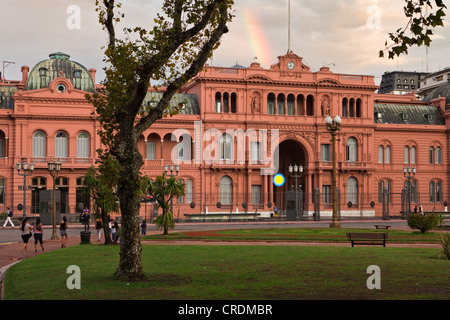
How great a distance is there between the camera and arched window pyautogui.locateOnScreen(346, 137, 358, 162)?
6712cm

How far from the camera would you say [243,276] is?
15.9 meters

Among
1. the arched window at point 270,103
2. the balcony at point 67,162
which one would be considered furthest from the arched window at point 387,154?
the balcony at point 67,162

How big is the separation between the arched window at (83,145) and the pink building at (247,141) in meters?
0.11

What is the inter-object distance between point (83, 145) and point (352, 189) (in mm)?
29771

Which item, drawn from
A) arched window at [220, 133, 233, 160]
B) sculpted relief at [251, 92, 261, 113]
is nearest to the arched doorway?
sculpted relief at [251, 92, 261, 113]

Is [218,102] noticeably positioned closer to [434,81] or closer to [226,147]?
[226,147]

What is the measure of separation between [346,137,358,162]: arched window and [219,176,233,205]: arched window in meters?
14.0

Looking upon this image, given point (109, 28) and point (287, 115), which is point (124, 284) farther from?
point (287, 115)

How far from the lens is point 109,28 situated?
15.8m

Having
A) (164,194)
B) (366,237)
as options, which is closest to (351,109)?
(164,194)

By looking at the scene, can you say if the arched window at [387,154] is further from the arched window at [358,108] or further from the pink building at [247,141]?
the arched window at [358,108]

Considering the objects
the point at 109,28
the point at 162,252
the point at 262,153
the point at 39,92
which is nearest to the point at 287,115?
the point at 262,153

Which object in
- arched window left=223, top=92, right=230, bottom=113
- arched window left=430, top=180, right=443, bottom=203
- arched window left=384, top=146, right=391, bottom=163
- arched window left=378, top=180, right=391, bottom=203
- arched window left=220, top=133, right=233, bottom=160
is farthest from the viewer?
arched window left=430, top=180, right=443, bottom=203

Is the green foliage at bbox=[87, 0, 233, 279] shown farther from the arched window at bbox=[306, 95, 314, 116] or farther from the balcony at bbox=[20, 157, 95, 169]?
the arched window at bbox=[306, 95, 314, 116]
